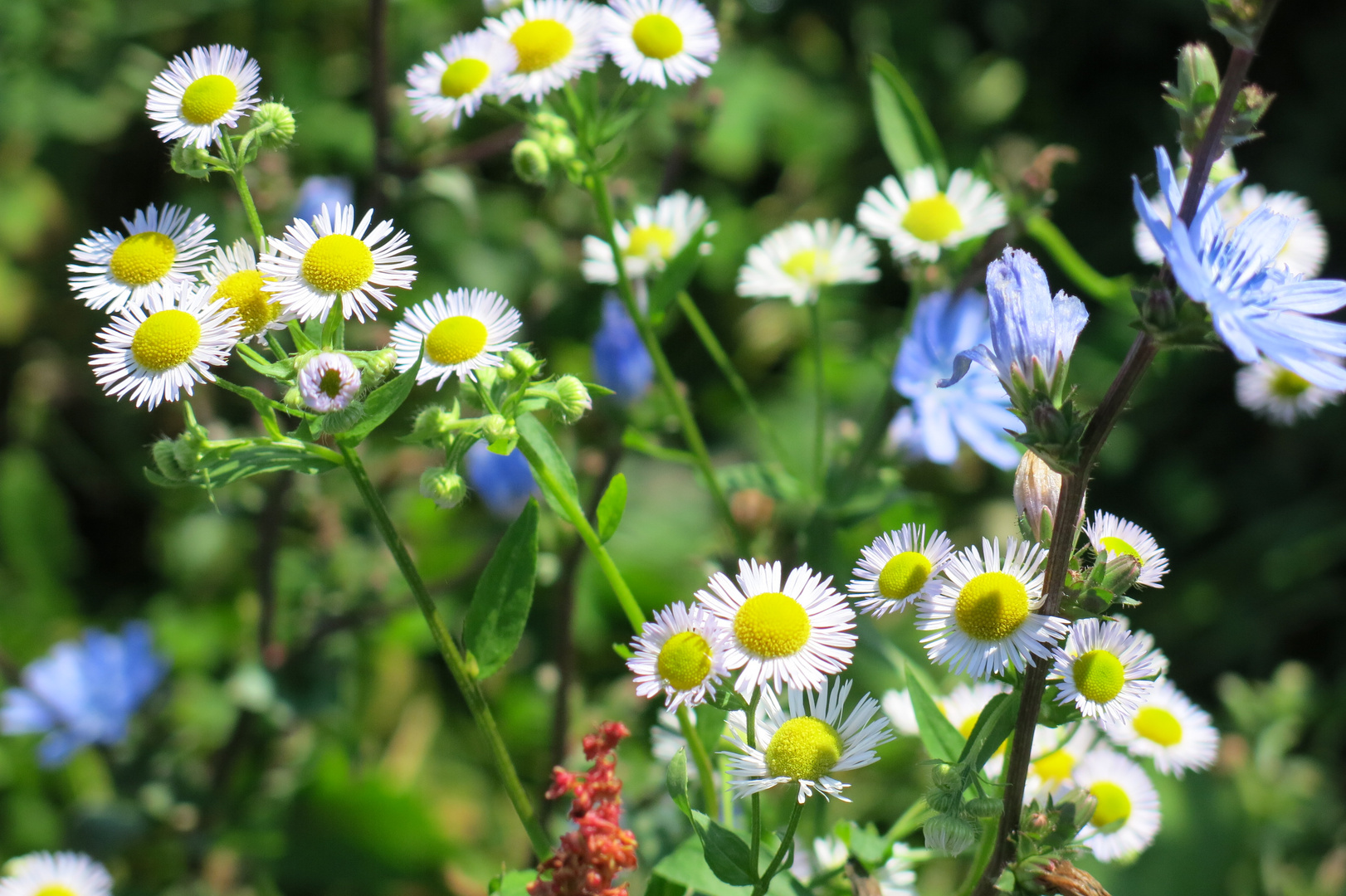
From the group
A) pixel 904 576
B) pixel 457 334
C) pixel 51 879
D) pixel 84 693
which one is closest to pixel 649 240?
pixel 457 334

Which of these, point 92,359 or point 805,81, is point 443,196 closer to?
point 92,359

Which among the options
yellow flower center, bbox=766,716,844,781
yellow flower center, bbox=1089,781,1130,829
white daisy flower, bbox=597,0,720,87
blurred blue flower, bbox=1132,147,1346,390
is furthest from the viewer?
white daisy flower, bbox=597,0,720,87

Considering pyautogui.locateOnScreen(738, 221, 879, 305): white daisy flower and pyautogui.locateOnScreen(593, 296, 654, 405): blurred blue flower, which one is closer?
pyautogui.locateOnScreen(738, 221, 879, 305): white daisy flower

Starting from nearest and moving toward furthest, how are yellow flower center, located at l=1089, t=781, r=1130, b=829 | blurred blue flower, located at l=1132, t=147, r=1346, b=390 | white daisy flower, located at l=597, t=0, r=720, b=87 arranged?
blurred blue flower, located at l=1132, t=147, r=1346, b=390, yellow flower center, located at l=1089, t=781, r=1130, b=829, white daisy flower, located at l=597, t=0, r=720, b=87

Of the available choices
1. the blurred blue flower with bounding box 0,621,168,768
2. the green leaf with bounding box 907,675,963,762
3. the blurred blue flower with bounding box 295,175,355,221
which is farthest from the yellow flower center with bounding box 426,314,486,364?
the blurred blue flower with bounding box 0,621,168,768

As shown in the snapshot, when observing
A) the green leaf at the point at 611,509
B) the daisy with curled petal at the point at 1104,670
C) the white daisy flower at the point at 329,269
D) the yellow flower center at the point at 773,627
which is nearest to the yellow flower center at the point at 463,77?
the white daisy flower at the point at 329,269

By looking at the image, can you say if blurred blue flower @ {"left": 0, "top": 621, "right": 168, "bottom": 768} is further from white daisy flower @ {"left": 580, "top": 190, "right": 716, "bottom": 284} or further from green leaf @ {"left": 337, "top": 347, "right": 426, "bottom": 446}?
green leaf @ {"left": 337, "top": 347, "right": 426, "bottom": 446}

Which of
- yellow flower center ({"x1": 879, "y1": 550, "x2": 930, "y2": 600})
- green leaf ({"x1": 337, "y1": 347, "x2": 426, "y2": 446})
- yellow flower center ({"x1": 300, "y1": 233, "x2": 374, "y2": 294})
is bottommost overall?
yellow flower center ({"x1": 879, "y1": 550, "x2": 930, "y2": 600})
